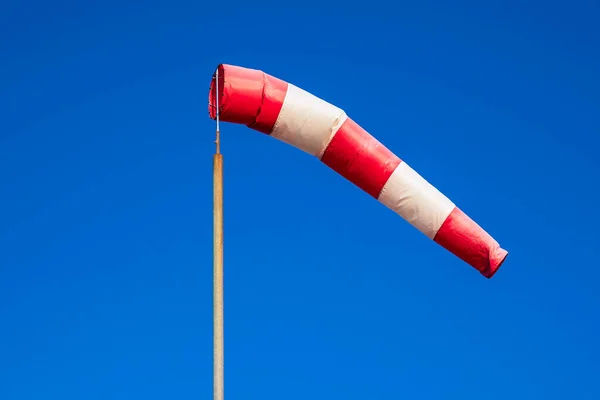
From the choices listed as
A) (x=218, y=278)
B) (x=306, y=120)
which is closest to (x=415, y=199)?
(x=306, y=120)

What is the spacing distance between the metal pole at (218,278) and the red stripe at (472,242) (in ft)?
4.24

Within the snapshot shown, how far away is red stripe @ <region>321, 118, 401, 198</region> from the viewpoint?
190 inches

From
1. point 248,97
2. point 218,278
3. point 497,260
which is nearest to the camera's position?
point 218,278

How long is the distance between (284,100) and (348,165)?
49cm

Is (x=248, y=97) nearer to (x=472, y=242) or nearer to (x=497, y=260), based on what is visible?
(x=472, y=242)

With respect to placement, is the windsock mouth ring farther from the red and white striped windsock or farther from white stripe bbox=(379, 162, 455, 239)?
white stripe bbox=(379, 162, 455, 239)

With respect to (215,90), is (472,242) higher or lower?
lower

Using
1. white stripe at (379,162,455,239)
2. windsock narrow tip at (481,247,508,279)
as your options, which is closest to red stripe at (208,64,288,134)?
white stripe at (379,162,455,239)

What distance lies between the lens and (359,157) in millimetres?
4844

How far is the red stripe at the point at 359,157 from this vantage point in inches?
190

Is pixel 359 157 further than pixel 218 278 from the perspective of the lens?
Yes

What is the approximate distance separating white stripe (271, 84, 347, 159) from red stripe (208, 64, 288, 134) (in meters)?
0.04

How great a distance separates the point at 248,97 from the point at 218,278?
0.97 metres

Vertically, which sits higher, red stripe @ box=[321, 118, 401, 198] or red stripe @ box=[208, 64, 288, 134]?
red stripe @ box=[208, 64, 288, 134]
